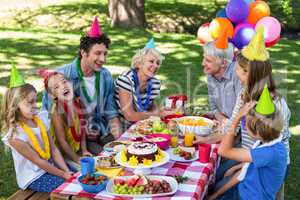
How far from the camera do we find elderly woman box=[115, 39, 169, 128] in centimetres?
472

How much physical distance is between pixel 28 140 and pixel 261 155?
1.91 metres

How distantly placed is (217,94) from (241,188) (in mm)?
1701

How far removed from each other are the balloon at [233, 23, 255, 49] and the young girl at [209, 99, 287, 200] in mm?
1796

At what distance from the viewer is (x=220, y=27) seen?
511 cm

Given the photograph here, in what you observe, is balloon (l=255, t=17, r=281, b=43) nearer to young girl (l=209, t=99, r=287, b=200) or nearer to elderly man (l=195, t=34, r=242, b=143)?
elderly man (l=195, t=34, r=242, b=143)

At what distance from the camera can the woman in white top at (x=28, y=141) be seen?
12.1ft

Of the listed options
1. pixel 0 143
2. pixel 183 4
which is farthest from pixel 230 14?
pixel 183 4

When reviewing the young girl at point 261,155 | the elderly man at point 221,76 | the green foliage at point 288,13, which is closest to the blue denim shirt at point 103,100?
the elderly man at point 221,76

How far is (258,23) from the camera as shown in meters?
5.15

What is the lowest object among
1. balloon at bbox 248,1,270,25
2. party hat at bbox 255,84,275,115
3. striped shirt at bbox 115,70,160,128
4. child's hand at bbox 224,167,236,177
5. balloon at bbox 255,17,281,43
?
child's hand at bbox 224,167,236,177

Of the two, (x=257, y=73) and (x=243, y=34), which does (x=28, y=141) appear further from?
(x=243, y=34)

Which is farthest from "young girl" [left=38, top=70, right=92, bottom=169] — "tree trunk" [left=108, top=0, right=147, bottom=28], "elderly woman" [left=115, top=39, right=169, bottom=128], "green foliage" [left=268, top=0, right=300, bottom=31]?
"green foliage" [left=268, top=0, right=300, bottom=31]

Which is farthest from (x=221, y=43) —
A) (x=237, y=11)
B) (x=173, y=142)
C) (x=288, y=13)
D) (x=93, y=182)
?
(x=288, y=13)

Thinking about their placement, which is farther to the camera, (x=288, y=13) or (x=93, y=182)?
(x=288, y=13)
